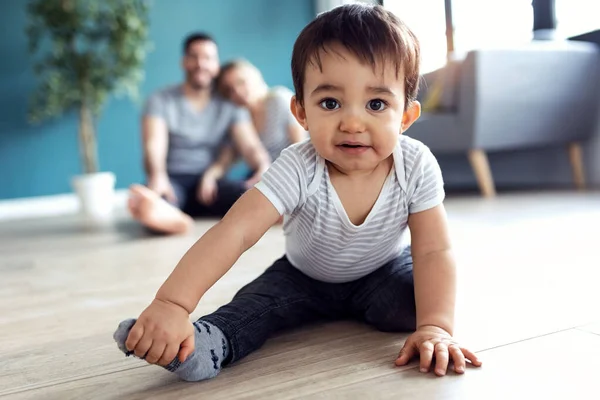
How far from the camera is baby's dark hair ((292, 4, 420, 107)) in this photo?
72 cm

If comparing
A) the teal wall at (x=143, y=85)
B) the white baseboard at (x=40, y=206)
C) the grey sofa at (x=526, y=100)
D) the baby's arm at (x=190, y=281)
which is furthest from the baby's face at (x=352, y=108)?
the teal wall at (x=143, y=85)

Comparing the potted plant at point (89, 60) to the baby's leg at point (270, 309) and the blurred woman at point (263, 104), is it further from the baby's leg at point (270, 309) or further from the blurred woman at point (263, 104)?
the baby's leg at point (270, 309)

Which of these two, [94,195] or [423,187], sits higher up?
[423,187]

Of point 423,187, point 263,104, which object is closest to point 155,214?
point 263,104

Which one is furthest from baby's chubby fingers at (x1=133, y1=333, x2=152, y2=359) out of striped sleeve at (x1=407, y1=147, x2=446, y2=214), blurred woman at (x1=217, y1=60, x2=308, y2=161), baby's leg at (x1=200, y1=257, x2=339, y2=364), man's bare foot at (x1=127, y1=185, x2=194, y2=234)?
blurred woman at (x1=217, y1=60, x2=308, y2=161)

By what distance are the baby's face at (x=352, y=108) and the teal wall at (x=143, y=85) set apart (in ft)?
10.8

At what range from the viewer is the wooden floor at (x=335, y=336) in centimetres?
65

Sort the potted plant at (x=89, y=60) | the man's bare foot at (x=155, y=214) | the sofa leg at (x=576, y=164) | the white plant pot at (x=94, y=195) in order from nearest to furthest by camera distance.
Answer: the man's bare foot at (x=155, y=214) → the sofa leg at (x=576, y=164) → the white plant pot at (x=94, y=195) → the potted plant at (x=89, y=60)

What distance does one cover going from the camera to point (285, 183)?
778 mm

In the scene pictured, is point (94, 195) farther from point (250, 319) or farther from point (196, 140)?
point (250, 319)

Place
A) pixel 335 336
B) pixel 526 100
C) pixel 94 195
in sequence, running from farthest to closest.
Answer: pixel 94 195
pixel 526 100
pixel 335 336

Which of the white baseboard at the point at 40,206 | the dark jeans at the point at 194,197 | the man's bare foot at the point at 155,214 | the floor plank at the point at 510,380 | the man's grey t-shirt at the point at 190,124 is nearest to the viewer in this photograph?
the floor plank at the point at 510,380

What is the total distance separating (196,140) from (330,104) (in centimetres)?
198

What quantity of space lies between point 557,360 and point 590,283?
41cm
